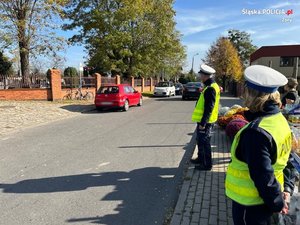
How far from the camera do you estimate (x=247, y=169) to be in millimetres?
2094

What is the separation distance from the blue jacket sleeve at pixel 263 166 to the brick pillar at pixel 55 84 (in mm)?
20107

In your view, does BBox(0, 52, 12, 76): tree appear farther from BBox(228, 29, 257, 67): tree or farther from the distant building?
BBox(228, 29, 257, 67): tree

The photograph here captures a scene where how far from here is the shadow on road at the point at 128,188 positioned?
390 cm

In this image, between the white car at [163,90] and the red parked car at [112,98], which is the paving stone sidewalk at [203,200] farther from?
the white car at [163,90]

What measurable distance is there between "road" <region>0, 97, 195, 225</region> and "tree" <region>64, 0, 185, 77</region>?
849 inches

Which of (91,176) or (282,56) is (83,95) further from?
(282,56)

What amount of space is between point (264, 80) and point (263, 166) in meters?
0.59

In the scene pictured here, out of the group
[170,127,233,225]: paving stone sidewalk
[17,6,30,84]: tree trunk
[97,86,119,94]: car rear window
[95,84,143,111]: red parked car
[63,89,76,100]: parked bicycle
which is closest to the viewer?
[170,127,233,225]: paving stone sidewalk

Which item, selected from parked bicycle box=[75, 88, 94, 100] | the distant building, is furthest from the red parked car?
the distant building

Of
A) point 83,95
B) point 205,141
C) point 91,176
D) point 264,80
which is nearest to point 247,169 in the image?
point 264,80

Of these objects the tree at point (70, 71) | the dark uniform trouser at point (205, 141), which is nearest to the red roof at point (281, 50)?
the tree at point (70, 71)

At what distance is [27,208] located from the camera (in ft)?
13.6

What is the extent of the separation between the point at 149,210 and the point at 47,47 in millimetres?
22250

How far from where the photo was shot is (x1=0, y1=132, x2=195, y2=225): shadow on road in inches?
154
